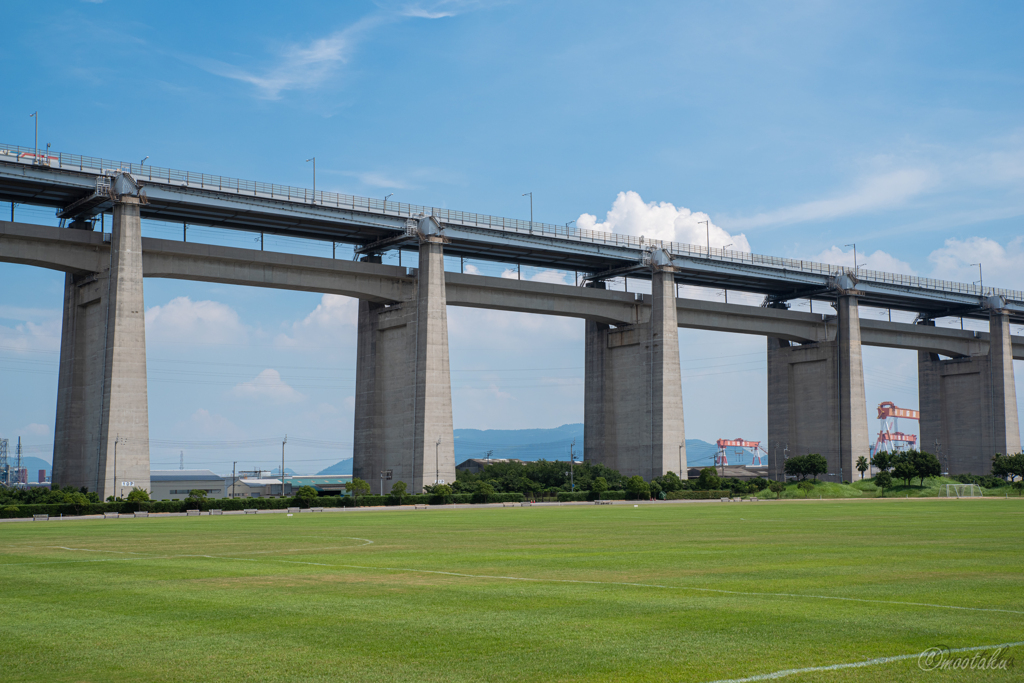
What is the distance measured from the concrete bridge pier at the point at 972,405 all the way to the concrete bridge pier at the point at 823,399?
26032mm

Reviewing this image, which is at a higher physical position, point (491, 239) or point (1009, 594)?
point (491, 239)

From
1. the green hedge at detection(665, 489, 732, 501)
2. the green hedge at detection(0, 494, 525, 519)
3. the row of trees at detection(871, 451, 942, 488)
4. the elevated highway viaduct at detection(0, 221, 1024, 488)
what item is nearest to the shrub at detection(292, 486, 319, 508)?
the green hedge at detection(0, 494, 525, 519)

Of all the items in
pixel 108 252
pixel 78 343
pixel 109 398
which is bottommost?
pixel 109 398

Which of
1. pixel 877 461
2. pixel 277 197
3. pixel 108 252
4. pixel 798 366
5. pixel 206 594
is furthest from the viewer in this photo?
pixel 798 366

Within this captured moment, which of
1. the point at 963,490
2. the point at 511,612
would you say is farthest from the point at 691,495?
the point at 511,612

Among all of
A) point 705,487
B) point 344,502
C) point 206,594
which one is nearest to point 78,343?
point 344,502

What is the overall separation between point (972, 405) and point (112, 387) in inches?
4591

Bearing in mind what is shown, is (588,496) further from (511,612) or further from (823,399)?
(511,612)

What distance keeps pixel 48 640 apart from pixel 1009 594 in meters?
12.8

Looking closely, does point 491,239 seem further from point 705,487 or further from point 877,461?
point 877,461

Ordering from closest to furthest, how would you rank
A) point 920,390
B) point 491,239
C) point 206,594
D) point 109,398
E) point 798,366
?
point 206,594
point 109,398
point 491,239
point 798,366
point 920,390

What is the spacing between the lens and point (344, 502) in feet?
251

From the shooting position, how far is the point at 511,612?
12680 millimetres

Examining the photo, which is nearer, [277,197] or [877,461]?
[277,197]
